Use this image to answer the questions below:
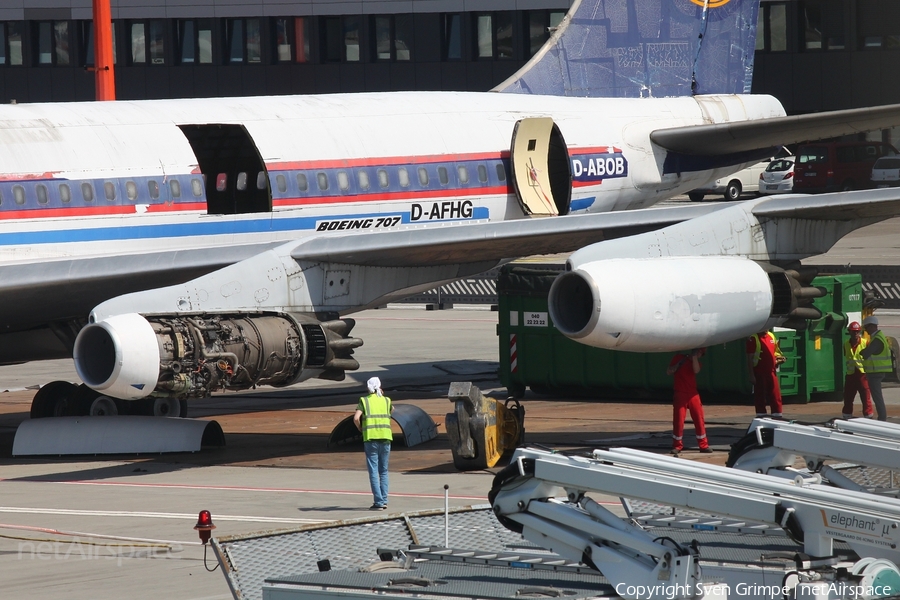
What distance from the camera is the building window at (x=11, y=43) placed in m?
75.4

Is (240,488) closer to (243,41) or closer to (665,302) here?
(665,302)

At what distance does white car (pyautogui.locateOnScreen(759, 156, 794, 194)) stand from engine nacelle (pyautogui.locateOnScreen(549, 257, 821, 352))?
51.1 metres

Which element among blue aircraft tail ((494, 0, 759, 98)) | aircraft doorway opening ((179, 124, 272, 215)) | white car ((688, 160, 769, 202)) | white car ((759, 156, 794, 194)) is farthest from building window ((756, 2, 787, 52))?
aircraft doorway opening ((179, 124, 272, 215))

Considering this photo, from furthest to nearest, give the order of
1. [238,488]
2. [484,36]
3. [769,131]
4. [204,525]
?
[484,36] → [769,131] → [238,488] → [204,525]

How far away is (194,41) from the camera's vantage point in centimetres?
7394

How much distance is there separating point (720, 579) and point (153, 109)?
50.0 feet

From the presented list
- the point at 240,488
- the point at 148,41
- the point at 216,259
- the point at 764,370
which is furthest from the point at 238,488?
the point at 148,41

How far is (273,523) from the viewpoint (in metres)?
14.8

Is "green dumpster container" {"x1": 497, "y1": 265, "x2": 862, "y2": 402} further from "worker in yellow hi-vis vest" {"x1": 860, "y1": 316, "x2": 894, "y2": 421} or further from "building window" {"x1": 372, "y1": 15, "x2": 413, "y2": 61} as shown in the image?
"building window" {"x1": 372, "y1": 15, "x2": 413, "y2": 61}

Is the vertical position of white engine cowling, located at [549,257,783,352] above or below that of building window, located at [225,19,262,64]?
below

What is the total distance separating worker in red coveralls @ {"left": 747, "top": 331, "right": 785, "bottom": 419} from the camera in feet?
67.7

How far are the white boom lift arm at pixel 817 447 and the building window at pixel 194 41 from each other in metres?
68.0

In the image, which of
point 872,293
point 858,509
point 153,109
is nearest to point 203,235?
point 153,109

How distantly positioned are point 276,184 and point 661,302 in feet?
→ 23.4
